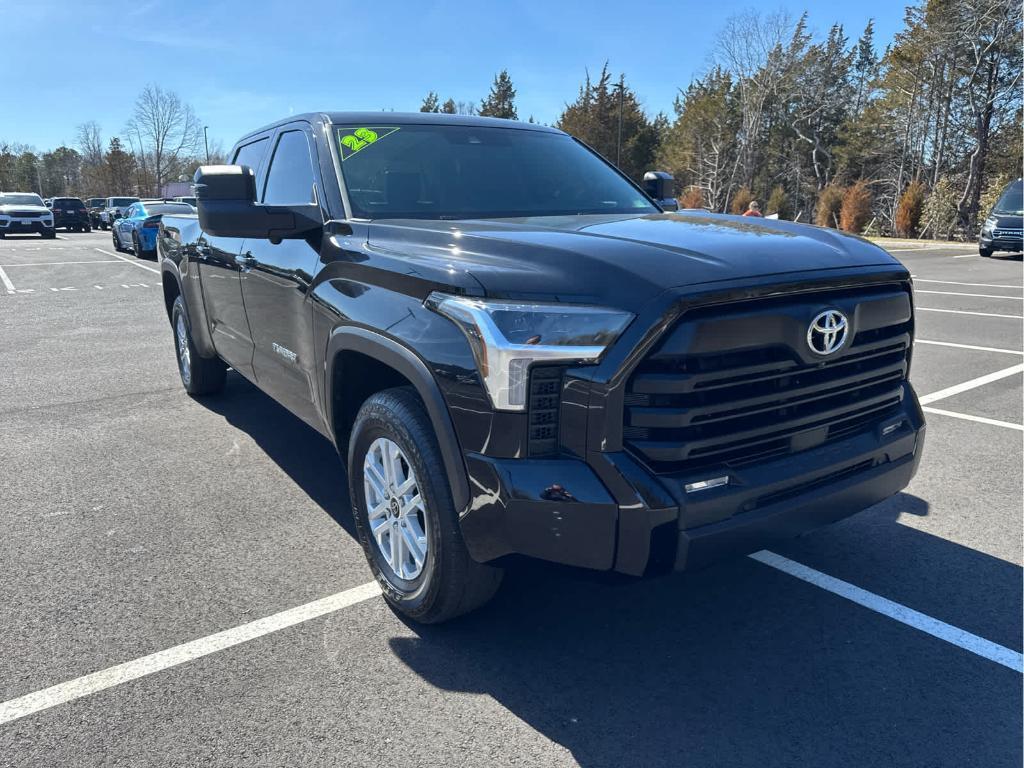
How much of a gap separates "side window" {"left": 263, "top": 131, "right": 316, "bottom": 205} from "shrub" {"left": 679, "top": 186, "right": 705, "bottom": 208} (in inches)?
1691

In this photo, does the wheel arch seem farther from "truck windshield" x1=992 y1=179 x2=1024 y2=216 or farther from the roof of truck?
"truck windshield" x1=992 y1=179 x2=1024 y2=216

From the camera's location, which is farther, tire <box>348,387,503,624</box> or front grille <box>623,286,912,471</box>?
tire <box>348,387,503,624</box>

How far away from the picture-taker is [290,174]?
399 centimetres

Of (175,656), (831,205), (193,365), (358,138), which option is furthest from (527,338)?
(831,205)

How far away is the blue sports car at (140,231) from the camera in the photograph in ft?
69.4

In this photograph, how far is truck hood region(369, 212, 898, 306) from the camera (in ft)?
7.53

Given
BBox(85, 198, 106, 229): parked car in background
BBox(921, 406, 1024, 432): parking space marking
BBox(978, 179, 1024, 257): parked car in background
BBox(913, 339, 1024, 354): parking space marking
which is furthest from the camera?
BBox(85, 198, 106, 229): parked car in background

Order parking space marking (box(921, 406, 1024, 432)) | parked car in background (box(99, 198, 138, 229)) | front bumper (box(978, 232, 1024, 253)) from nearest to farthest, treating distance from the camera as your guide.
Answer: parking space marking (box(921, 406, 1024, 432)) < front bumper (box(978, 232, 1024, 253)) < parked car in background (box(99, 198, 138, 229))

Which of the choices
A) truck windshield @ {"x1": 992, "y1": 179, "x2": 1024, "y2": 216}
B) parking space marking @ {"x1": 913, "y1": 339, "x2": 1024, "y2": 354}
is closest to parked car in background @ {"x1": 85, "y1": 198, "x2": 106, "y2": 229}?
truck windshield @ {"x1": 992, "y1": 179, "x2": 1024, "y2": 216}

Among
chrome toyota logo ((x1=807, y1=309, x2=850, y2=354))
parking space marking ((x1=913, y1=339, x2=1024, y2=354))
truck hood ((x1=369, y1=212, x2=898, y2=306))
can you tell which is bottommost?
parking space marking ((x1=913, y1=339, x2=1024, y2=354))

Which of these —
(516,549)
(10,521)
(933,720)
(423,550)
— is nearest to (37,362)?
(10,521)

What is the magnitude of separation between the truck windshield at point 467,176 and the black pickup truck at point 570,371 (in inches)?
0.7

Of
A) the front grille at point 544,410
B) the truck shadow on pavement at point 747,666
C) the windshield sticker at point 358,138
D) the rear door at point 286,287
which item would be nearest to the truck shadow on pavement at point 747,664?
the truck shadow on pavement at point 747,666

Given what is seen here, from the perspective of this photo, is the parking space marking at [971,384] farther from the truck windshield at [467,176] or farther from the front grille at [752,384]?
the front grille at [752,384]
